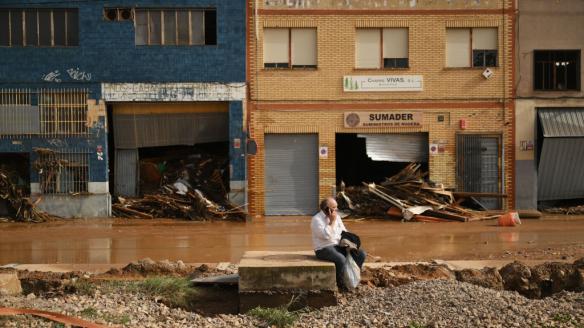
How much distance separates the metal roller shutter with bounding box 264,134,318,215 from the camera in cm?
2358

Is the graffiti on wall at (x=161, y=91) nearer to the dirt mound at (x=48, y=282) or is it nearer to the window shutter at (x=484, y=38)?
the window shutter at (x=484, y=38)

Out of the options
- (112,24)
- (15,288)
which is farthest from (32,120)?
(15,288)

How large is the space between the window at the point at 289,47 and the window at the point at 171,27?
205cm

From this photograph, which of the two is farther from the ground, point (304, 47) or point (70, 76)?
point (304, 47)

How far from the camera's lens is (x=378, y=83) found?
23469mm

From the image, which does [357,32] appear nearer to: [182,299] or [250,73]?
[250,73]

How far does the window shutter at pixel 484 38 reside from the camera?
935 inches

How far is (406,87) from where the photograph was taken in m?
23.5

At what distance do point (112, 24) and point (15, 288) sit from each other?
44.6 feet

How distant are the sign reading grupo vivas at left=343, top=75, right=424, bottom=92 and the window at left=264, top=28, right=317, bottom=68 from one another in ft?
4.28

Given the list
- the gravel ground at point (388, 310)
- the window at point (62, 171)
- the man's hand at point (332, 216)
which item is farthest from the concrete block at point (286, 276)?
the window at point (62, 171)

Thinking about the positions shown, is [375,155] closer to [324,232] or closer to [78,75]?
[78,75]

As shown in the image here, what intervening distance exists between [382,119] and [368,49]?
2287mm

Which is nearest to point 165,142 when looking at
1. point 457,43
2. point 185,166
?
point 185,166
